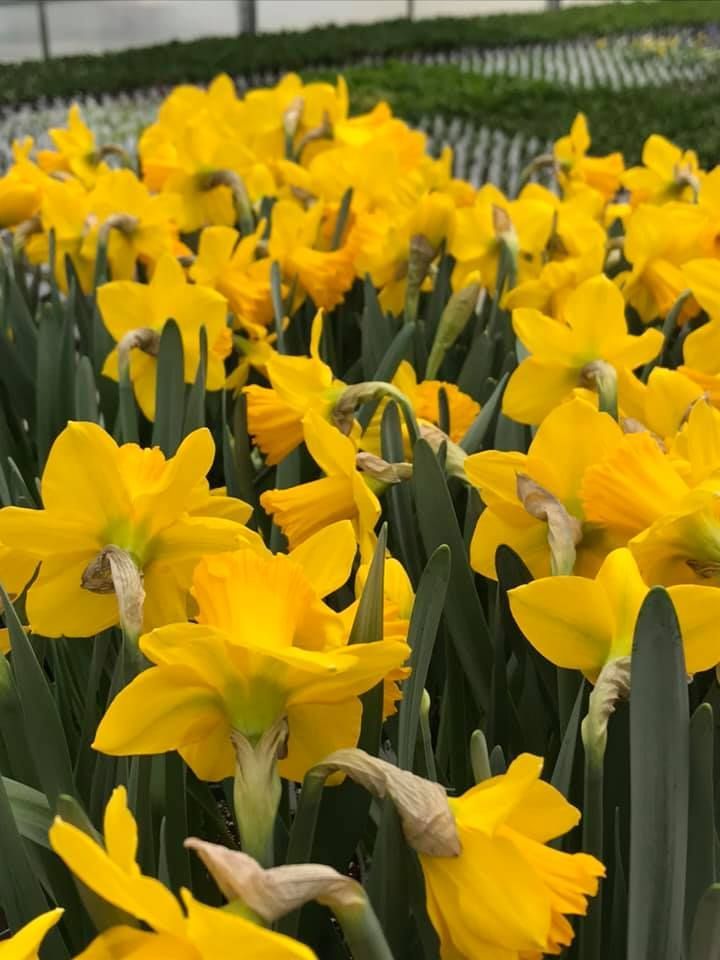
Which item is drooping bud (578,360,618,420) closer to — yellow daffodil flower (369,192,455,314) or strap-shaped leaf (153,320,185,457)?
strap-shaped leaf (153,320,185,457)

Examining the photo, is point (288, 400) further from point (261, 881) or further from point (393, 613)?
point (261, 881)

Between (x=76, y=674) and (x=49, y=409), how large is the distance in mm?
367

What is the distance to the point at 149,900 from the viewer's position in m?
0.25

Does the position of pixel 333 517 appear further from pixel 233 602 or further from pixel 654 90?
pixel 654 90

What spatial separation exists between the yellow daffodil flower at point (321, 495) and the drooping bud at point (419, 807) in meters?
0.21

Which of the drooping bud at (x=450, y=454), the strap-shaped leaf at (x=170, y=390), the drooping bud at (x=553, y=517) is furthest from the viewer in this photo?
the strap-shaped leaf at (x=170, y=390)

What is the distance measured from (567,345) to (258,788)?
437 millimetres

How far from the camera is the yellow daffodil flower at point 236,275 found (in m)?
1.02

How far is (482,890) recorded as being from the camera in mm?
311

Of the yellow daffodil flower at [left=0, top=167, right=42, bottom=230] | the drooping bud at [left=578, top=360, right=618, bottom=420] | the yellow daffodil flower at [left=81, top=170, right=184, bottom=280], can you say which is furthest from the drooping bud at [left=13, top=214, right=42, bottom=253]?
the drooping bud at [left=578, top=360, right=618, bottom=420]

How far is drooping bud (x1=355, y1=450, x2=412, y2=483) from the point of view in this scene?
55cm

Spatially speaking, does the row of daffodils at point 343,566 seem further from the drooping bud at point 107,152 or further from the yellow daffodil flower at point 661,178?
the drooping bud at point 107,152

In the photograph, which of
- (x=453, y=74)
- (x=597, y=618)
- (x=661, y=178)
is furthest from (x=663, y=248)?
(x=453, y=74)

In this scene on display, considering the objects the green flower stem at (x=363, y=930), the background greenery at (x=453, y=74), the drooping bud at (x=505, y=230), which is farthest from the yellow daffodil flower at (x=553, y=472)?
the background greenery at (x=453, y=74)
